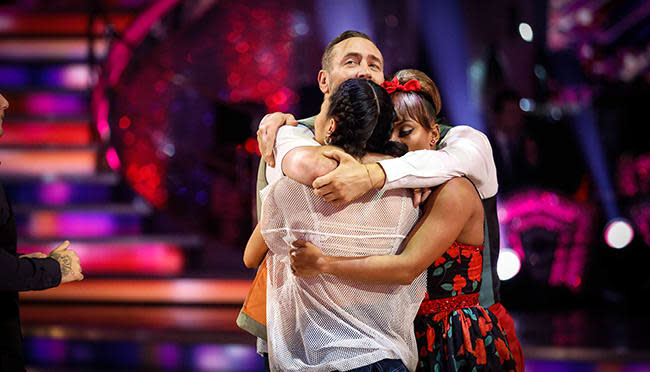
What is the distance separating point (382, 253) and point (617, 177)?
4.01 m

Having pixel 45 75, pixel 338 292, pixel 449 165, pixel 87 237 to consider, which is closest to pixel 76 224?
pixel 87 237

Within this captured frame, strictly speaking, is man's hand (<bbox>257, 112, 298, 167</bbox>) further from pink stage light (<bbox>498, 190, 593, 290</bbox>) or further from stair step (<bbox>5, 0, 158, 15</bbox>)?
stair step (<bbox>5, 0, 158, 15</bbox>)

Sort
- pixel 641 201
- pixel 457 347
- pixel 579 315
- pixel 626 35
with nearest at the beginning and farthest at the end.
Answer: pixel 457 347 → pixel 579 315 → pixel 641 201 → pixel 626 35

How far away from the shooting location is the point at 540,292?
455 centimetres

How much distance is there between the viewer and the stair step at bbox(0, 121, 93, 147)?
199 inches

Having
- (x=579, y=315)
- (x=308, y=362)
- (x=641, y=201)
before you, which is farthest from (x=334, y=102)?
(x=641, y=201)

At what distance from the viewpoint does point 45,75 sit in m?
5.47

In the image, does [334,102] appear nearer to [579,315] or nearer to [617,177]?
[579,315]

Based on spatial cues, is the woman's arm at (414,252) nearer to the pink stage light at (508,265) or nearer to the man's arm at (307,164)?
the man's arm at (307,164)

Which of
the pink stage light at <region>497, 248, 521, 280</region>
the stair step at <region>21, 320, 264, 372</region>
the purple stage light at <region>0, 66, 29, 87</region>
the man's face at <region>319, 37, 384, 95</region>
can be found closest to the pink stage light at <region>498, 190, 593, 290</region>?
the pink stage light at <region>497, 248, 521, 280</region>

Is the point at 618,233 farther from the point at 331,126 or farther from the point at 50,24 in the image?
the point at 50,24

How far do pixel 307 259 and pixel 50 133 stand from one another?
4.21m

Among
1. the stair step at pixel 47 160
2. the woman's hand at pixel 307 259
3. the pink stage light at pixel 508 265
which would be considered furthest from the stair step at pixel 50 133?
the woman's hand at pixel 307 259

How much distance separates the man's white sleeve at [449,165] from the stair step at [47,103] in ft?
13.6
